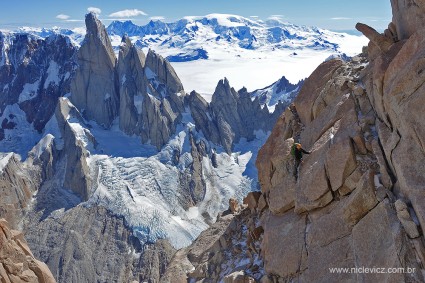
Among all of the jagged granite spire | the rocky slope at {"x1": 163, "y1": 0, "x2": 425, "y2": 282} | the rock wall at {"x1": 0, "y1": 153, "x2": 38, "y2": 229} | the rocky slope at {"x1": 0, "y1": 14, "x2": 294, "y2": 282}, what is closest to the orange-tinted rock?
the rocky slope at {"x1": 163, "y1": 0, "x2": 425, "y2": 282}

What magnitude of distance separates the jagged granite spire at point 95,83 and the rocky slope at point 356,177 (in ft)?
530

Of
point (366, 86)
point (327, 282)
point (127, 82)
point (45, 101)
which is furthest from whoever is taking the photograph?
point (45, 101)

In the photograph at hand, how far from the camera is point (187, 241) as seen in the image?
5271 inches

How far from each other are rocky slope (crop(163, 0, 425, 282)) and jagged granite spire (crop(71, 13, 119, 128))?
162 metres

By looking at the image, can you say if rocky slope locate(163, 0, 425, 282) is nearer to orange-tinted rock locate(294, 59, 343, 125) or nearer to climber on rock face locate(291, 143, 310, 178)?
orange-tinted rock locate(294, 59, 343, 125)

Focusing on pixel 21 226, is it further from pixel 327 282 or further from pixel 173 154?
pixel 327 282

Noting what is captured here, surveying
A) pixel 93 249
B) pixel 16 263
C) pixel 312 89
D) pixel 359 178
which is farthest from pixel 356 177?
pixel 93 249

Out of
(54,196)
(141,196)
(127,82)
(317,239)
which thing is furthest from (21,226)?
(317,239)

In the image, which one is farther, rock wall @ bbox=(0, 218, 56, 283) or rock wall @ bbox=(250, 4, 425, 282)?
rock wall @ bbox=(0, 218, 56, 283)

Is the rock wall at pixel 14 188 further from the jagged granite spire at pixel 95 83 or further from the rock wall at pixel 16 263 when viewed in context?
the rock wall at pixel 16 263

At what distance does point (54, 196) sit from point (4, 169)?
63.5ft

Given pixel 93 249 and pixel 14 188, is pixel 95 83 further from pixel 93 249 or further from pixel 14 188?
pixel 93 249

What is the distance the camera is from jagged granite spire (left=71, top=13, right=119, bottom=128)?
186 metres

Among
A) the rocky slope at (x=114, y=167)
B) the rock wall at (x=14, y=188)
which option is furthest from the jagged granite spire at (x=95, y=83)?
the rock wall at (x=14, y=188)
